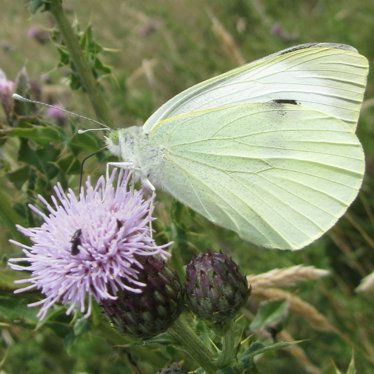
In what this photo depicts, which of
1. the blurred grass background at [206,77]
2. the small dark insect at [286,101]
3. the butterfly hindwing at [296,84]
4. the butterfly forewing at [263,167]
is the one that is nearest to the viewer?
the butterfly forewing at [263,167]

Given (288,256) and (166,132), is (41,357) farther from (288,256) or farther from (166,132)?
(166,132)

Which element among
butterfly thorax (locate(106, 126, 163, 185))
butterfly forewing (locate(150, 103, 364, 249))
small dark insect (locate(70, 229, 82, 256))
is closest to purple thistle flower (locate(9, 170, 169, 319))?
small dark insect (locate(70, 229, 82, 256))

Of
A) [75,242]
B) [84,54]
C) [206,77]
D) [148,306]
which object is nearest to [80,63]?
[84,54]

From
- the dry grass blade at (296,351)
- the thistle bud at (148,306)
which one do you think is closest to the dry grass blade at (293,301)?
the dry grass blade at (296,351)

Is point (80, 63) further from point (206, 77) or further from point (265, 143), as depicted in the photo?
point (206, 77)

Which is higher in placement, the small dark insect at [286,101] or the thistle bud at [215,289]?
the small dark insect at [286,101]

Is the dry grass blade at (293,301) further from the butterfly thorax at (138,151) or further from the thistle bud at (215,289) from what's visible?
the butterfly thorax at (138,151)

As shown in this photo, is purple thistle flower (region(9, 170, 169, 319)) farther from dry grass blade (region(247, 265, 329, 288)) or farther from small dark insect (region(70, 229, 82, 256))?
dry grass blade (region(247, 265, 329, 288))

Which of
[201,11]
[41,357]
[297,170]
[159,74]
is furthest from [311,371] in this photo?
[201,11]
